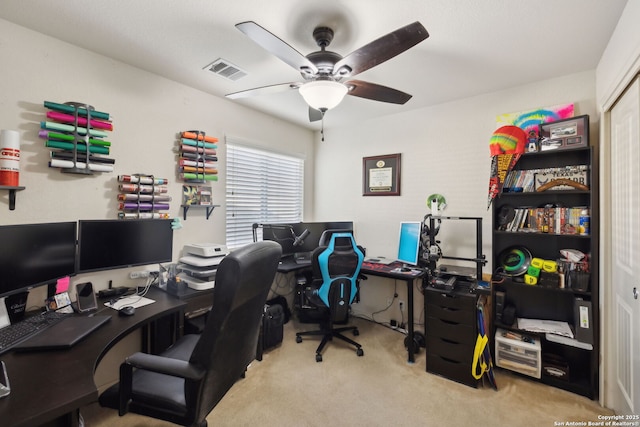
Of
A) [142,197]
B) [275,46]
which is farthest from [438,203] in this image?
[142,197]

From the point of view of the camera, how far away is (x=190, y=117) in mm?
2602

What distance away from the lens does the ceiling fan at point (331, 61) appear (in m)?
1.34

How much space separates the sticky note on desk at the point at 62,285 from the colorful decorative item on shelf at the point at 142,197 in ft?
Result: 1.77

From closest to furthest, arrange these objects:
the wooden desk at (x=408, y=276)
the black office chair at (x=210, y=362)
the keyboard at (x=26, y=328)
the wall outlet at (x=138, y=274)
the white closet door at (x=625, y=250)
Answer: the black office chair at (x=210, y=362), the keyboard at (x=26, y=328), the white closet door at (x=625, y=250), the wall outlet at (x=138, y=274), the wooden desk at (x=408, y=276)

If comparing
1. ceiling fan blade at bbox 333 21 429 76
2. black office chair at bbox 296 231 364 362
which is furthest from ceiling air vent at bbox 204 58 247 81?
black office chair at bbox 296 231 364 362

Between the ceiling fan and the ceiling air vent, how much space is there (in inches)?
15.4

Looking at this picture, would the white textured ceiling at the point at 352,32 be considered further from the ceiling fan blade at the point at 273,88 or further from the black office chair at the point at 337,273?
the black office chair at the point at 337,273

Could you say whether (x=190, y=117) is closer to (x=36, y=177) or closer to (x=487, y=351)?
(x=36, y=177)

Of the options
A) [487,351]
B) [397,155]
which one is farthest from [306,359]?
[397,155]

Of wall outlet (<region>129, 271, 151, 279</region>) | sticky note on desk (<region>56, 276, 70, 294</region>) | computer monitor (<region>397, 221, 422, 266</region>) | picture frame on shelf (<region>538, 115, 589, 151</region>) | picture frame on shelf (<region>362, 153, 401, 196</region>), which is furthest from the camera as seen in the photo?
picture frame on shelf (<region>362, 153, 401, 196</region>)

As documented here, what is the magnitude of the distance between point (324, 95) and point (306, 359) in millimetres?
2225

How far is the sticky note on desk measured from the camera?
5.76 ft

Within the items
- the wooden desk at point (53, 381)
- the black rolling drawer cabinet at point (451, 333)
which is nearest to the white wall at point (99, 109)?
the wooden desk at point (53, 381)

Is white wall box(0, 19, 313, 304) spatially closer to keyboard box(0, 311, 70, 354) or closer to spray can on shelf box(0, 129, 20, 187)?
spray can on shelf box(0, 129, 20, 187)
